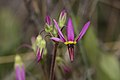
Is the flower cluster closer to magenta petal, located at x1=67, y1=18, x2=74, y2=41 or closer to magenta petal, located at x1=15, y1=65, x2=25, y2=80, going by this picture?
magenta petal, located at x1=67, y1=18, x2=74, y2=41

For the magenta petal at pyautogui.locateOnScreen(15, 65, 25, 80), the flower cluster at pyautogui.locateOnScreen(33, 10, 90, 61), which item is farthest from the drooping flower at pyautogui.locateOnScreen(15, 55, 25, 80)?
the flower cluster at pyautogui.locateOnScreen(33, 10, 90, 61)

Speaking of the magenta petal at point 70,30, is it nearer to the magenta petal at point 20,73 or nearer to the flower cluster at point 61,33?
the flower cluster at point 61,33

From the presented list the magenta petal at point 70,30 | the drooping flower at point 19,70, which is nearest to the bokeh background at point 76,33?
the drooping flower at point 19,70

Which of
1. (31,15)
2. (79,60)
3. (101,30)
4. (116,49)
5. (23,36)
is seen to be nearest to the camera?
(31,15)

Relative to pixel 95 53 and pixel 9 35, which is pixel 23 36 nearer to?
pixel 9 35

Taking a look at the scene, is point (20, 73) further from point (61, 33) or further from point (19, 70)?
point (61, 33)

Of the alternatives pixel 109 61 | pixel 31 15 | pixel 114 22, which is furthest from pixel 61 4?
pixel 114 22

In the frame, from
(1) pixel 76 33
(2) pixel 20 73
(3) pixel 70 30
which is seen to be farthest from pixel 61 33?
(1) pixel 76 33

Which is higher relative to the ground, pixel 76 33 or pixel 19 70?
pixel 76 33
